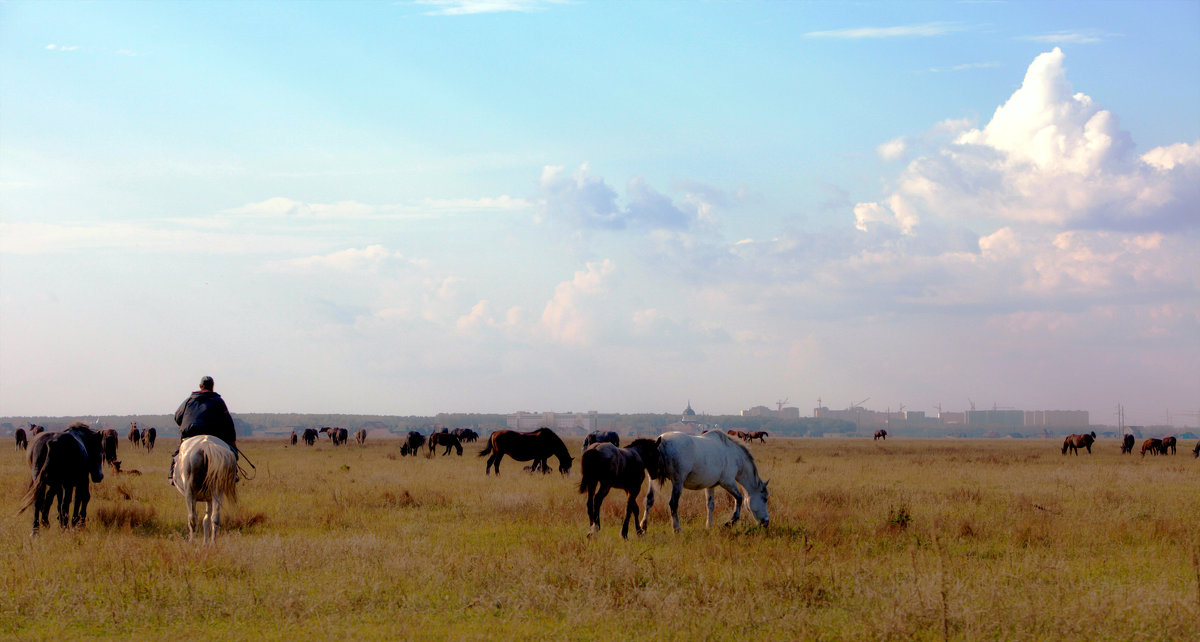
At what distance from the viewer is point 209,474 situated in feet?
37.2

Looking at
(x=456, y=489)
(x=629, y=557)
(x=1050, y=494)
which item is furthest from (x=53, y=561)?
(x=1050, y=494)

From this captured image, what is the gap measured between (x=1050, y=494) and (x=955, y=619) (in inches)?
557

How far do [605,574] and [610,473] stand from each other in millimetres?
3555

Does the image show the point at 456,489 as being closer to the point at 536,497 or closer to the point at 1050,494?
the point at 536,497

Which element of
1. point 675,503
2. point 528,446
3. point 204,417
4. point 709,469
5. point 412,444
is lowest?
point 412,444

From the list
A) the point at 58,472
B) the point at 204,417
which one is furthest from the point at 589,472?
the point at 58,472

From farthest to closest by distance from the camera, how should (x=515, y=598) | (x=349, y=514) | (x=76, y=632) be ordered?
(x=349, y=514) → (x=515, y=598) → (x=76, y=632)

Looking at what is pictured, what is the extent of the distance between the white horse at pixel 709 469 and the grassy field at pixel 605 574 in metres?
0.47

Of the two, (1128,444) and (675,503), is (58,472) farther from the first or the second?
(1128,444)

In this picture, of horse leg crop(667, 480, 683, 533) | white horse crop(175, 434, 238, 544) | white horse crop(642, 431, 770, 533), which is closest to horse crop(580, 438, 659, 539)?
white horse crop(642, 431, 770, 533)

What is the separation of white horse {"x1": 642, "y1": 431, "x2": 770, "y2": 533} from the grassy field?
0.47 meters

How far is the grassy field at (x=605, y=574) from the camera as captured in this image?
25.1 ft

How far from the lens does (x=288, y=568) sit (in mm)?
9930

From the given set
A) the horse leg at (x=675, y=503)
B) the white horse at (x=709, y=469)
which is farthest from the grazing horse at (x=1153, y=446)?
the horse leg at (x=675, y=503)
